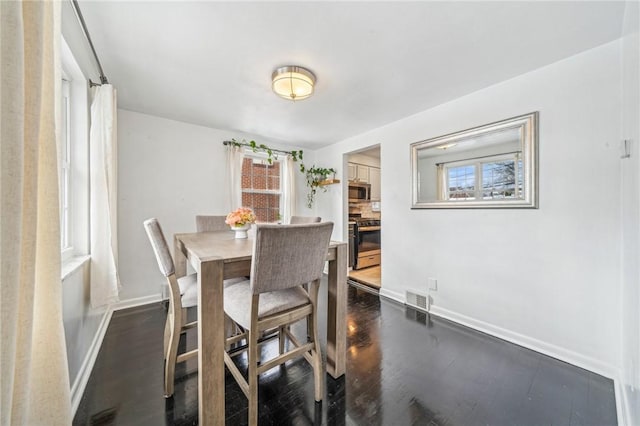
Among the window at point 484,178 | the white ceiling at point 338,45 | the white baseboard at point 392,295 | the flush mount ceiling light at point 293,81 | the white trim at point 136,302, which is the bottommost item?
the white baseboard at point 392,295

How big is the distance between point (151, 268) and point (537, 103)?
167 inches

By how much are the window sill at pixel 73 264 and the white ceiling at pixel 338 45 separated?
153 cm

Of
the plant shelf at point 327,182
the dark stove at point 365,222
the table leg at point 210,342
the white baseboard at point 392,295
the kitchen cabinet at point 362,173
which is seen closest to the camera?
the table leg at point 210,342

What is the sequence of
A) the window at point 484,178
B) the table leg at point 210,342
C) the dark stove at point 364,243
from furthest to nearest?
1. the dark stove at point 364,243
2. the window at point 484,178
3. the table leg at point 210,342

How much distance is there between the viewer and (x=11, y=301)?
562 millimetres

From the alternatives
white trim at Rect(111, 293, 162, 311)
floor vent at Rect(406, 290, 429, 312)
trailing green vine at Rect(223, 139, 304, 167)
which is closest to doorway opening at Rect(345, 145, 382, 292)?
floor vent at Rect(406, 290, 429, 312)

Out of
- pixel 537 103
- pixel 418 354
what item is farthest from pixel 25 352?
pixel 537 103

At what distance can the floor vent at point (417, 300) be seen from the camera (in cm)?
268

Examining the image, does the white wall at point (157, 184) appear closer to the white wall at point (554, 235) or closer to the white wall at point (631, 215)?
the white wall at point (554, 235)

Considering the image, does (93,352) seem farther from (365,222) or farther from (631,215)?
(365,222)

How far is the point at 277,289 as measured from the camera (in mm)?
1226

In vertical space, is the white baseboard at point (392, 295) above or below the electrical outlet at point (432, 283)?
below

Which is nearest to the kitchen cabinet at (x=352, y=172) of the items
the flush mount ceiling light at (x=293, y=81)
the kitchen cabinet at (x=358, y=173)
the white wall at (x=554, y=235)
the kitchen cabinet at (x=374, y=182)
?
the kitchen cabinet at (x=358, y=173)

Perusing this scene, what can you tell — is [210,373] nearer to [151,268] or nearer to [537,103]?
[151,268]
